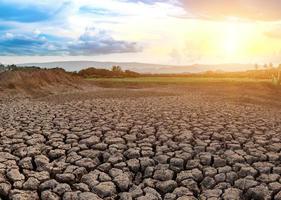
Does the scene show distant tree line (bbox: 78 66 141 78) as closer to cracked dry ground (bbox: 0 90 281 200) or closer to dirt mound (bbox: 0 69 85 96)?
dirt mound (bbox: 0 69 85 96)

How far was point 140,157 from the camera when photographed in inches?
239

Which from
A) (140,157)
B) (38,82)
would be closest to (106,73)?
(38,82)

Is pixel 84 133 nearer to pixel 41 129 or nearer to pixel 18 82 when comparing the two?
pixel 41 129

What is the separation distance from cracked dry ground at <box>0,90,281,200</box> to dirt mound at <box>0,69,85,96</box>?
10.4 m

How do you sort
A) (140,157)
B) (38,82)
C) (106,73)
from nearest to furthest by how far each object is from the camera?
(140,157)
(38,82)
(106,73)

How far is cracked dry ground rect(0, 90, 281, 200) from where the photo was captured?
5.00 metres

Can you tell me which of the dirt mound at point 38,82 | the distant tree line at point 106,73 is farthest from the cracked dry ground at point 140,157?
the distant tree line at point 106,73

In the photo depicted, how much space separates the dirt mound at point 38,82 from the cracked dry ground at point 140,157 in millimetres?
10352

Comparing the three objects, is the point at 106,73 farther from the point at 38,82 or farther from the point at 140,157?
the point at 140,157

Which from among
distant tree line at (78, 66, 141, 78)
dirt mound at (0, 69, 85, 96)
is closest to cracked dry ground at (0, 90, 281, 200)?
dirt mound at (0, 69, 85, 96)

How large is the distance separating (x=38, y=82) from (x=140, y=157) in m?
16.7

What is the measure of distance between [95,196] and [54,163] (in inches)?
51.2

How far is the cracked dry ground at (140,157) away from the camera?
16.4 ft

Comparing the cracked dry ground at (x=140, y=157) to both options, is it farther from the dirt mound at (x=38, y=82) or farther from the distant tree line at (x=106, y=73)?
the distant tree line at (x=106, y=73)
